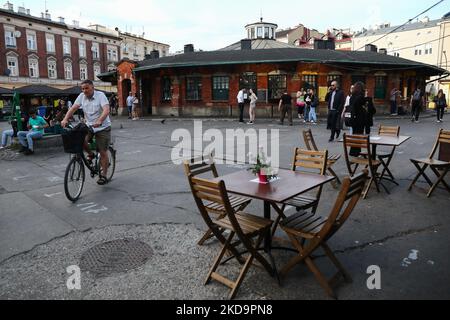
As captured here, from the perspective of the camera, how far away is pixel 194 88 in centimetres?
2536

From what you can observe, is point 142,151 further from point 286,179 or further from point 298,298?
point 298,298

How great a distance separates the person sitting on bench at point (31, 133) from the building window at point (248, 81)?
15.6 metres

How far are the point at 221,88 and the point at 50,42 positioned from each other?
35.1 meters

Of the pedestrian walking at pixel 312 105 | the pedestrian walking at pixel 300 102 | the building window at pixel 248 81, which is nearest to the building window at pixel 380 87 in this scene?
the pedestrian walking at pixel 300 102

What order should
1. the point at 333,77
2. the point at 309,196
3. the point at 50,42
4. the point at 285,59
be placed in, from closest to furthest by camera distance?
1. the point at 309,196
2. the point at 285,59
3. the point at 333,77
4. the point at 50,42

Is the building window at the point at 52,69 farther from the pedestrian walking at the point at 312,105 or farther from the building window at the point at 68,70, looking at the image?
the pedestrian walking at the point at 312,105

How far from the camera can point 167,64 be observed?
2334cm

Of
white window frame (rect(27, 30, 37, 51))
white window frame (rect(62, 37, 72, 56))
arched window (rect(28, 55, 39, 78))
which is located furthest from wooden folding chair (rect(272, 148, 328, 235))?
white window frame (rect(62, 37, 72, 56))

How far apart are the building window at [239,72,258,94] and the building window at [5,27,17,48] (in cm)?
3513

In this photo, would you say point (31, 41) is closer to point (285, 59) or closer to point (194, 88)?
point (194, 88)

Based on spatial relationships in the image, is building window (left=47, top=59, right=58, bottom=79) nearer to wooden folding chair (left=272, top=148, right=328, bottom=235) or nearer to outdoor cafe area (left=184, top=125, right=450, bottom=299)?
outdoor cafe area (left=184, top=125, right=450, bottom=299)

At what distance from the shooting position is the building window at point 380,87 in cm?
2505

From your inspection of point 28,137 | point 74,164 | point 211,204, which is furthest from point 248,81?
point 211,204
